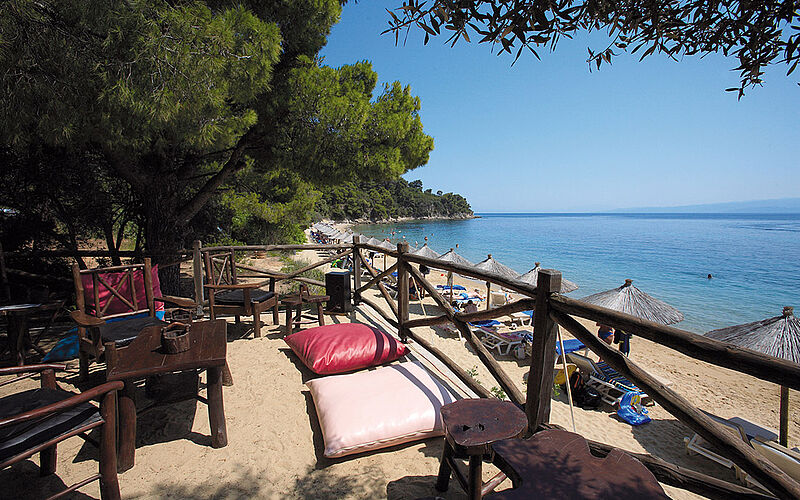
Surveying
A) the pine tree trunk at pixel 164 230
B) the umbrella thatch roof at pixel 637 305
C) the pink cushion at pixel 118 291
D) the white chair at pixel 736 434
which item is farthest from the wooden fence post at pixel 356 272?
the umbrella thatch roof at pixel 637 305

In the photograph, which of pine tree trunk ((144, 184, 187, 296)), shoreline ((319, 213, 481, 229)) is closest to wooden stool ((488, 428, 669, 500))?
pine tree trunk ((144, 184, 187, 296))

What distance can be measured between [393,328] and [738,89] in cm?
392

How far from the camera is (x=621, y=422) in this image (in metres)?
6.10

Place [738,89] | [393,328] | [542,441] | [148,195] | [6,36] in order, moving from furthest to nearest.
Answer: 1. [148,195]
2. [393,328]
3. [6,36]
4. [738,89]
5. [542,441]

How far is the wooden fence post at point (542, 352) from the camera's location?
2.15 m

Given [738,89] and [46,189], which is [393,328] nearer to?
[738,89]

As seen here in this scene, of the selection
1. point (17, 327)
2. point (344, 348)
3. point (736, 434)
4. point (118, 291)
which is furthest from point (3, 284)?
point (736, 434)

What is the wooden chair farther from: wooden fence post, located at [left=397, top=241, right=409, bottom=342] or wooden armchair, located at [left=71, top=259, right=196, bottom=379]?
wooden fence post, located at [left=397, top=241, right=409, bottom=342]

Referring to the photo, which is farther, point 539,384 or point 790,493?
point 539,384

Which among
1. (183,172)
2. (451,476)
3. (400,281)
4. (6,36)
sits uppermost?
(6,36)

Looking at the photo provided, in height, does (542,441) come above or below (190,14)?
below

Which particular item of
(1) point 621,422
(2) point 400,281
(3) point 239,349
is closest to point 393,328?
(2) point 400,281

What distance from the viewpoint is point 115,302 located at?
4055 millimetres

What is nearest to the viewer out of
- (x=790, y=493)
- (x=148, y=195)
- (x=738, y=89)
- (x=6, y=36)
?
(x=790, y=493)
